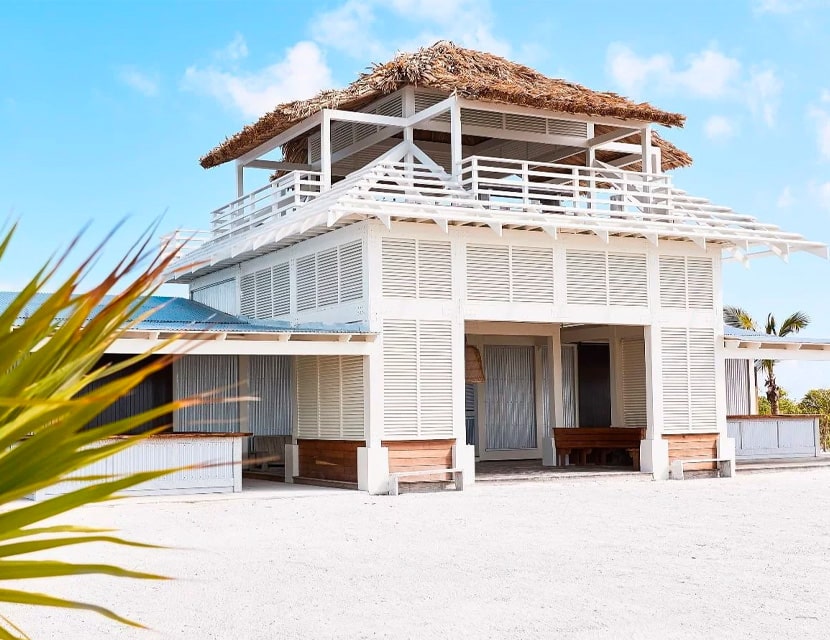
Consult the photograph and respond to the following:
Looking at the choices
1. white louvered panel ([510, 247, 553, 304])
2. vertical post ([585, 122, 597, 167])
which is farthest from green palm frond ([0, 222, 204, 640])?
vertical post ([585, 122, 597, 167])

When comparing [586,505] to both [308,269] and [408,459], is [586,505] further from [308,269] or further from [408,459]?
[308,269]

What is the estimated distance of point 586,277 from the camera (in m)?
20.3

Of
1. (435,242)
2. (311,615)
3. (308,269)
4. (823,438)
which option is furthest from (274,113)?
(823,438)

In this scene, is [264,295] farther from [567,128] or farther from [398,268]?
[567,128]

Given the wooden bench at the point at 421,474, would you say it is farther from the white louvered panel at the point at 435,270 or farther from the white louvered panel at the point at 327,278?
the white louvered panel at the point at 327,278

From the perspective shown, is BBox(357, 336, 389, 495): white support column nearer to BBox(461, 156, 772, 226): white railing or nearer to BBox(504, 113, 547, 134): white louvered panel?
BBox(461, 156, 772, 226): white railing

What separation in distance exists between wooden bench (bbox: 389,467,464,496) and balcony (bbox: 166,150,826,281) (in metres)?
3.94

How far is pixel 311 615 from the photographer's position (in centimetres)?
784

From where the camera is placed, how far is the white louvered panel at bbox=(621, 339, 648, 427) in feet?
78.5

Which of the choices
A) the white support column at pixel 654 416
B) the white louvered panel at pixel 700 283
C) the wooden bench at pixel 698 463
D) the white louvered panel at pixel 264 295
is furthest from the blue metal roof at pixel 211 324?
the white louvered panel at pixel 700 283

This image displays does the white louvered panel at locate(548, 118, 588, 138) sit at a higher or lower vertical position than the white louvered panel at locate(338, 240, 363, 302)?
higher

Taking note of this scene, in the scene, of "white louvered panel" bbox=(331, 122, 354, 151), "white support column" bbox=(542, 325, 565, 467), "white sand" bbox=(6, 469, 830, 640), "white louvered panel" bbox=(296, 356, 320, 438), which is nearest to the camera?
"white sand" bbox=(6, 469, 830, 640)

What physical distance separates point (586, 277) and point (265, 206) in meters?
6.12

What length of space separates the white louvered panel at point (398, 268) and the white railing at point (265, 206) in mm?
2304
